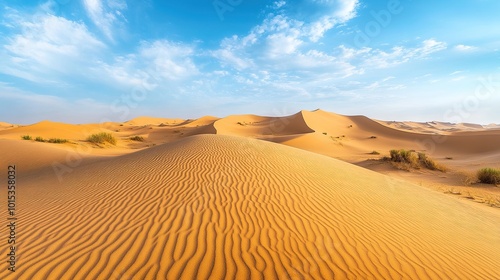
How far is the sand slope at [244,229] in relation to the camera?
2945 millimetres

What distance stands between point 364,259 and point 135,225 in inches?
144

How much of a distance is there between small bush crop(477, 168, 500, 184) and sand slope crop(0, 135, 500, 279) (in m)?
5.43

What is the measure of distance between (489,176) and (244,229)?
12.7 m

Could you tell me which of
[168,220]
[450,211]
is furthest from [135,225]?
[450,211]

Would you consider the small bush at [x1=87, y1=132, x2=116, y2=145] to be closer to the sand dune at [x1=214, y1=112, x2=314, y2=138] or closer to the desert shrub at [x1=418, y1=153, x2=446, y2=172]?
the sand dune at [x1=214, y1=112, x2=314, y2=138]

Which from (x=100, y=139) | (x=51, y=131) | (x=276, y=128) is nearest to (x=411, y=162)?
(x=100, y=139)

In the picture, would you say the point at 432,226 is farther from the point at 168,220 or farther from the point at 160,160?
the point at 160,160

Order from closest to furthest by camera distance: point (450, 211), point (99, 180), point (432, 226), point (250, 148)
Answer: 1. point (432, 226)
2. point (450, 211)
3. point (99, 180)
4. point (250, 148)

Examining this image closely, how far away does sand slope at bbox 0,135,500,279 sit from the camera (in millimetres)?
2945

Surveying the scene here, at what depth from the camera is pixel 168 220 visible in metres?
4.04

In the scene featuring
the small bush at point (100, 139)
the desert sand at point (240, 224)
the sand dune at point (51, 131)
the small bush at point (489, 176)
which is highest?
the sand dune at point (51, 131)

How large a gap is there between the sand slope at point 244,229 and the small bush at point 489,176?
5.43m

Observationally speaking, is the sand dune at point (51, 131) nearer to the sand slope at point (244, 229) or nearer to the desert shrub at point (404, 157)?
the sand slope at point (244, 229)

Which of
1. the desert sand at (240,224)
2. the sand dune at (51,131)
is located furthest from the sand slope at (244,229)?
the sand dune at (51,131)
